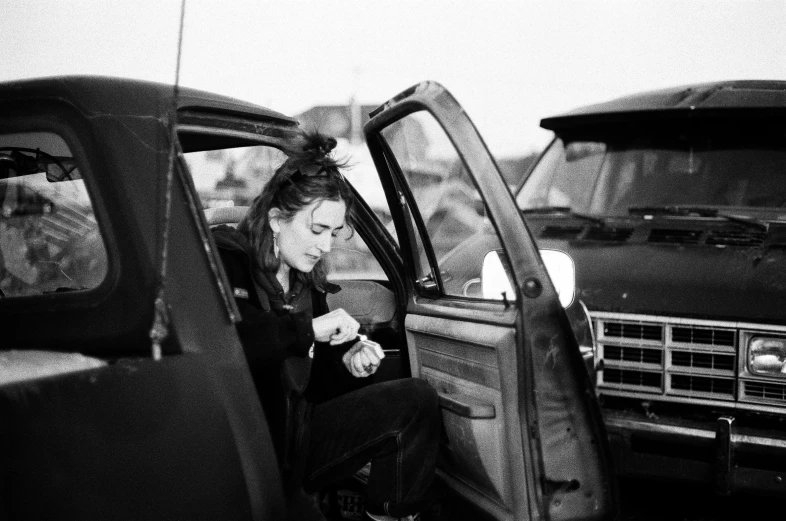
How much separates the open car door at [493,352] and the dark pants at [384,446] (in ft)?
0.39

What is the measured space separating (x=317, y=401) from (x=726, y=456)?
1.81 metres

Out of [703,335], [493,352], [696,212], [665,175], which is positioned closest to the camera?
[493,352]

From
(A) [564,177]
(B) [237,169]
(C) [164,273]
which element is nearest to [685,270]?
(A) [564,177]

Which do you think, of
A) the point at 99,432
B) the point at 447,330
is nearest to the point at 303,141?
the point at 447,330

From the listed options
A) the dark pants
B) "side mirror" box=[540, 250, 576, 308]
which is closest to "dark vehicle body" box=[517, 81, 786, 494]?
"side mirror" box=[540, 250, 576, 308]

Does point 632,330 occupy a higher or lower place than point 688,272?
lower

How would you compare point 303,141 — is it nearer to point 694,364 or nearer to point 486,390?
point 486,390

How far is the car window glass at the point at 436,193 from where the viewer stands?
2.77 m

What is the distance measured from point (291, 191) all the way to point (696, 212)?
243 centimetres

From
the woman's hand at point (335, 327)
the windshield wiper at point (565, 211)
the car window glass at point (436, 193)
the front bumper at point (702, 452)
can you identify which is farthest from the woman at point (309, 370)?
the windshield wiper at point (565, 211)

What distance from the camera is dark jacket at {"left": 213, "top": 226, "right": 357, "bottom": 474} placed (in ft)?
7.92

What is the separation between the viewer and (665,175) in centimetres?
466

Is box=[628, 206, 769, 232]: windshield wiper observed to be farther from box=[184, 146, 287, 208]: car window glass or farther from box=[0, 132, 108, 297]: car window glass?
box=[0, 132, 108, 297]: car window glass

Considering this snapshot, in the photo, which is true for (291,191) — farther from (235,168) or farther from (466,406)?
(466,406)
